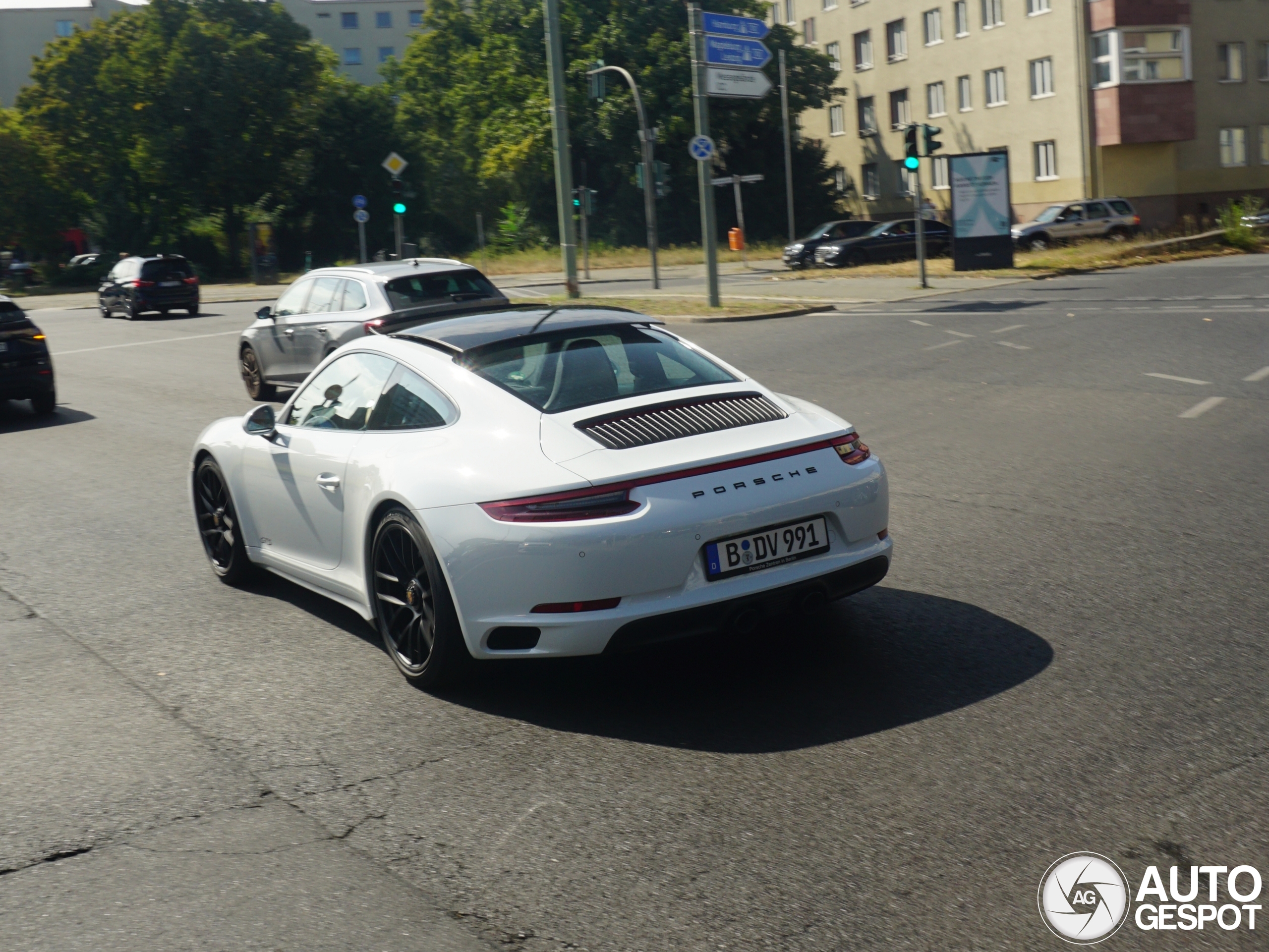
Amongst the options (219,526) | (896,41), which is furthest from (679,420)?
(896,41)

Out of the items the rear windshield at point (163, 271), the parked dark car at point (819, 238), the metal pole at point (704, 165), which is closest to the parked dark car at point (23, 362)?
the metal pole at point (704, 165)

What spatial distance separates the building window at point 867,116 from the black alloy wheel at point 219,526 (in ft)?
195

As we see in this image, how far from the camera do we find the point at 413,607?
202 inches

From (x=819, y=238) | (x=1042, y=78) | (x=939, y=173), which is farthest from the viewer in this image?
(x=939, y=173)

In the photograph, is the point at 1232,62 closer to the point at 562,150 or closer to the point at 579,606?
the point at 562,150

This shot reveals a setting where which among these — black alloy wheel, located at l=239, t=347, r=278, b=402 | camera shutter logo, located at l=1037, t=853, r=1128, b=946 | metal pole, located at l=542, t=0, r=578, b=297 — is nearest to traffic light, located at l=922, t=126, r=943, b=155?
metal pole, located at l=542, t=0, r=578, b=297

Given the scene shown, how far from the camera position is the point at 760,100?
202 ft

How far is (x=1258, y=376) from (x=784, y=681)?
31.2ft

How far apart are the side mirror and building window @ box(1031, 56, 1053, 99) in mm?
49145

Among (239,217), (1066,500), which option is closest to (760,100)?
(239,217)

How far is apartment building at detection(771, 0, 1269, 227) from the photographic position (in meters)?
48.0

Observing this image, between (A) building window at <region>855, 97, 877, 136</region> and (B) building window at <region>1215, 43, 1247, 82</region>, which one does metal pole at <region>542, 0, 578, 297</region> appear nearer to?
(B) building window at <region>1215, 43, 1247, 82</region>

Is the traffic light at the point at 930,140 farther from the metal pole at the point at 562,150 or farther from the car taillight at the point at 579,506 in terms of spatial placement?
the car taillight at the point at 579,506

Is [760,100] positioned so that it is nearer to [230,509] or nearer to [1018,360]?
[1018,360]
